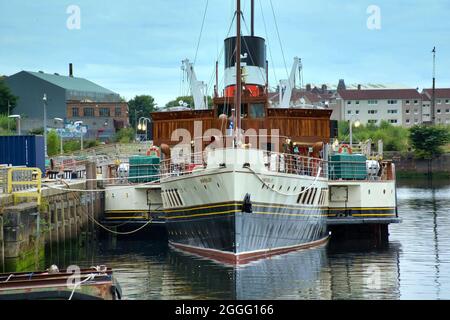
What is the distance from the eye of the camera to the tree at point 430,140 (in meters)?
134

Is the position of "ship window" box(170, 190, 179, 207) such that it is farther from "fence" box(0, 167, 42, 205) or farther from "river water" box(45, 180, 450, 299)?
"fence" box(0, 167, 42, 205)

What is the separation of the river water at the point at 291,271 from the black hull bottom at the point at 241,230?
1.80ft

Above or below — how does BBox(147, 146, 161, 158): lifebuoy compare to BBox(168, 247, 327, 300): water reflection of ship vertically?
above

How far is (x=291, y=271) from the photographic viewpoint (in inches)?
1356

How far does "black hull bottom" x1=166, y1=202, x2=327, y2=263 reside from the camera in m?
35.1

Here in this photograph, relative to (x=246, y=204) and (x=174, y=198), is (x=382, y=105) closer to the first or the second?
(x=174, y=198)

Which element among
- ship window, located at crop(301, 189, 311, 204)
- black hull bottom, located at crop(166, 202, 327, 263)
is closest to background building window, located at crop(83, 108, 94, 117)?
black hull bottom, located at crop(166, 202, 327, 263)

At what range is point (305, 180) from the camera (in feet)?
129

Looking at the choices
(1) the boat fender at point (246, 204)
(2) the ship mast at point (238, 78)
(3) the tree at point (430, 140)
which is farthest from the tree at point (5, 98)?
(1) the boat fender at point (246, 204)

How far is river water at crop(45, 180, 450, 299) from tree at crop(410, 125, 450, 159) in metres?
87.9

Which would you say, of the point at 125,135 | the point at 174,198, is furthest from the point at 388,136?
the point at 174,198

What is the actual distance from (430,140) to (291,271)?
342ft

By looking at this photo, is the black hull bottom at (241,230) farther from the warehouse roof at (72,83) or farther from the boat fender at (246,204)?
the warehouse roof at (72,83)
